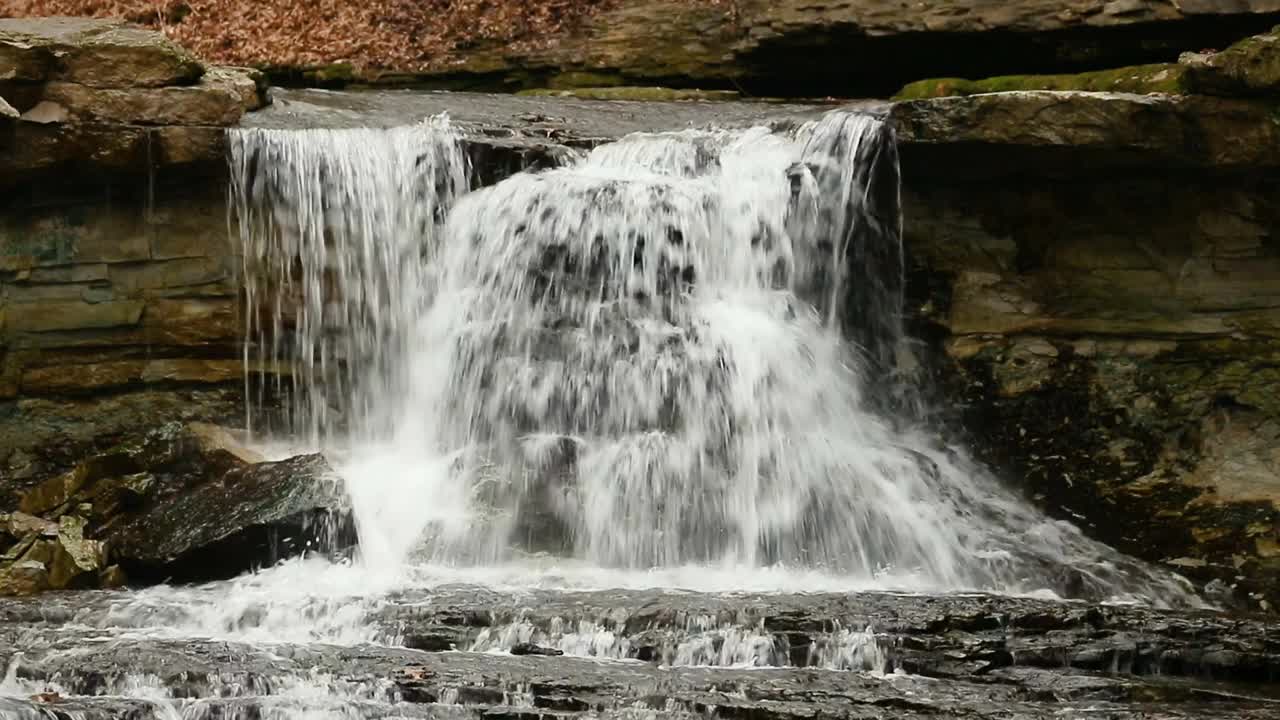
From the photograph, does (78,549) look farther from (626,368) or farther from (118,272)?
(626,368)

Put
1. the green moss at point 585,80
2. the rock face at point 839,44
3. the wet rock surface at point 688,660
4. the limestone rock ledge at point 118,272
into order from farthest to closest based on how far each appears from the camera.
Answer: the green moss at point 585,80, the rock face at point 839,44, the limestone rock ledge at point 118,272, the wet rock surface at point 688,660

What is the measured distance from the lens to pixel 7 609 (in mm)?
8164

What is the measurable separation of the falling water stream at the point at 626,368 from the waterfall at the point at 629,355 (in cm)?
2

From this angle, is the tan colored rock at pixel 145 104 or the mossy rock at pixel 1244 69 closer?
the mossy rock at pixel 1244 69

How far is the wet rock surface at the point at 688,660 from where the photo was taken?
656 cm

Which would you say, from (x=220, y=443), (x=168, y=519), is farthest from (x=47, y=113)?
(x=168, y=519)

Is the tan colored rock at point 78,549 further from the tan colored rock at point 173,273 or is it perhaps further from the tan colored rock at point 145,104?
the tan colored rock at point 145,104

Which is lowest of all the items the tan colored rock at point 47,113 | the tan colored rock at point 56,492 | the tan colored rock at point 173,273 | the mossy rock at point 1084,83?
the tan colored rock at point 56,492

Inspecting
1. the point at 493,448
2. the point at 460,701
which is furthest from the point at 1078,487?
the point at 460,701

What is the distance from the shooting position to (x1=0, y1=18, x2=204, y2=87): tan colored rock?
1065 cm

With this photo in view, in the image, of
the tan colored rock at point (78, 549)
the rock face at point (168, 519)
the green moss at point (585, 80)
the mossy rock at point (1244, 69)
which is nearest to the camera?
the rock face at point (168, 519)

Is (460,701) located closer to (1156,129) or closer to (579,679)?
(579,679)

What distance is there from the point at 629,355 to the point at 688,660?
3717 millimetres

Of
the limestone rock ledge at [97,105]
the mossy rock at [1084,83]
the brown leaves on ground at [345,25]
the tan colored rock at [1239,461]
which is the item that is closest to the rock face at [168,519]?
the limestone rock ledge at [97,105]
